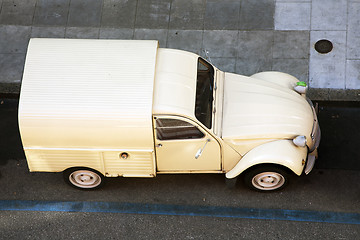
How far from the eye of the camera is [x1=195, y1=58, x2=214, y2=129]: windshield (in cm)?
689

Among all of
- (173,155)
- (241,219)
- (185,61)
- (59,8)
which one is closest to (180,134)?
(173,155)

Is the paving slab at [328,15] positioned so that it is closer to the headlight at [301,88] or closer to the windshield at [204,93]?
the headlight at [301,88]

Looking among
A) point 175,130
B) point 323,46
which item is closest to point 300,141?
point 175,130

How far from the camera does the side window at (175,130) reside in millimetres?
6680

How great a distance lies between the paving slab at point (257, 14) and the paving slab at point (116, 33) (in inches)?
91.9

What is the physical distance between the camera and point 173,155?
7.06m

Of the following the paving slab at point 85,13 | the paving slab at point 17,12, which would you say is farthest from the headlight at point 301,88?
the paving slab at point 17,12

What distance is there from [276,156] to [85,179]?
309 centimetres

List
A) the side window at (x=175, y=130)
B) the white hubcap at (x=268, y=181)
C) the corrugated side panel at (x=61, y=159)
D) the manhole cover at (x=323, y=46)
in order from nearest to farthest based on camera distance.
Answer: the side window at (x=175, y=130) → the corrugated side panel at (x=61, y=159) → the white hubcap at (x=268, y=181) → the manhole cover at (x=323, y=46)

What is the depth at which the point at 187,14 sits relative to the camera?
10.0 meters

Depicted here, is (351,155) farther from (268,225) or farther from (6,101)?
(6,101)

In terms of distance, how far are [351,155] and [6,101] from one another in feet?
21.5

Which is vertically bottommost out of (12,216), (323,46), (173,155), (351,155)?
(12,216)

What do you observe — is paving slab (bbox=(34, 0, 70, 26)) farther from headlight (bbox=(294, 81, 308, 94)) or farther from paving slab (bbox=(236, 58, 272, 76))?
headlight (bbox=(294, 81, 308, 94))
